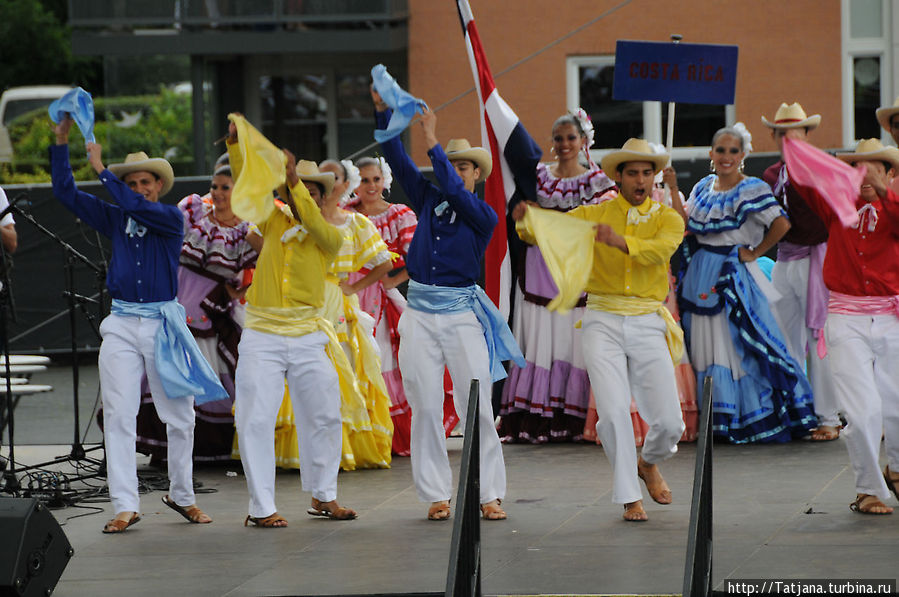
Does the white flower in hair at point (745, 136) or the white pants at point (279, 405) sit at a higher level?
the white flower in hair at point (745, 136)

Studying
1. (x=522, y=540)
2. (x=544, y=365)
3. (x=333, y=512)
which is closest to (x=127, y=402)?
(x=333, y=512)

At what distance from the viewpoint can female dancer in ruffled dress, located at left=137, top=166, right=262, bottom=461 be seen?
31.6 feet

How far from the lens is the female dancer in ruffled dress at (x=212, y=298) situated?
31.6 feet

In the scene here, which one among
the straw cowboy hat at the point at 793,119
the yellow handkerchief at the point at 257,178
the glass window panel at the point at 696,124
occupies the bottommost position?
the yellow handkerchief at the point at 257,178

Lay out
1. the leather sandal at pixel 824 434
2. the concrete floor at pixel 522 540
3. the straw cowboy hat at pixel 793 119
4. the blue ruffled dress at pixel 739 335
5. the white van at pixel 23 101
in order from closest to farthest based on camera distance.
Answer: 1. the concrete floor at pixel 522 540
2. the blue ruffled dress at pixel 739 335
3. the leather sandal at pixel 824 434
4. the straw cowboy hat at pixel 793 119
5. the white van at pixel 23 101

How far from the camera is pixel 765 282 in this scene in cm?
1020

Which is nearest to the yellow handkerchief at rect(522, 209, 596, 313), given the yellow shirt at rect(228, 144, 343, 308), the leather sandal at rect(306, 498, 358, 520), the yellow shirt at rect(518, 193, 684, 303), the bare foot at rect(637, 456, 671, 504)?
the yellow shirt at rect(518, 193, 684, 303)

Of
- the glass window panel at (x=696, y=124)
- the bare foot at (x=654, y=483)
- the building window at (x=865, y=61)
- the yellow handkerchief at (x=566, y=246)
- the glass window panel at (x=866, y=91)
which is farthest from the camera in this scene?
the glass window panel at (x=696, y=124)

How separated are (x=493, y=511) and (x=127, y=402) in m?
2.06

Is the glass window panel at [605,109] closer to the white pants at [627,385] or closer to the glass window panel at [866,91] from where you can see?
the glass window panel at [866,91]

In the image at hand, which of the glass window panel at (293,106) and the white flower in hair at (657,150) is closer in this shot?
the white flower in hair at (657,150)

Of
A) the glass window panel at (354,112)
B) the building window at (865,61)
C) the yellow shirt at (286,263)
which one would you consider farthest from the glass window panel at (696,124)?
the yellow shirt at (286,263)

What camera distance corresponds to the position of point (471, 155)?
27.5 ft

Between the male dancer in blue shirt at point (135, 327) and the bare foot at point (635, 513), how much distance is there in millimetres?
2304
